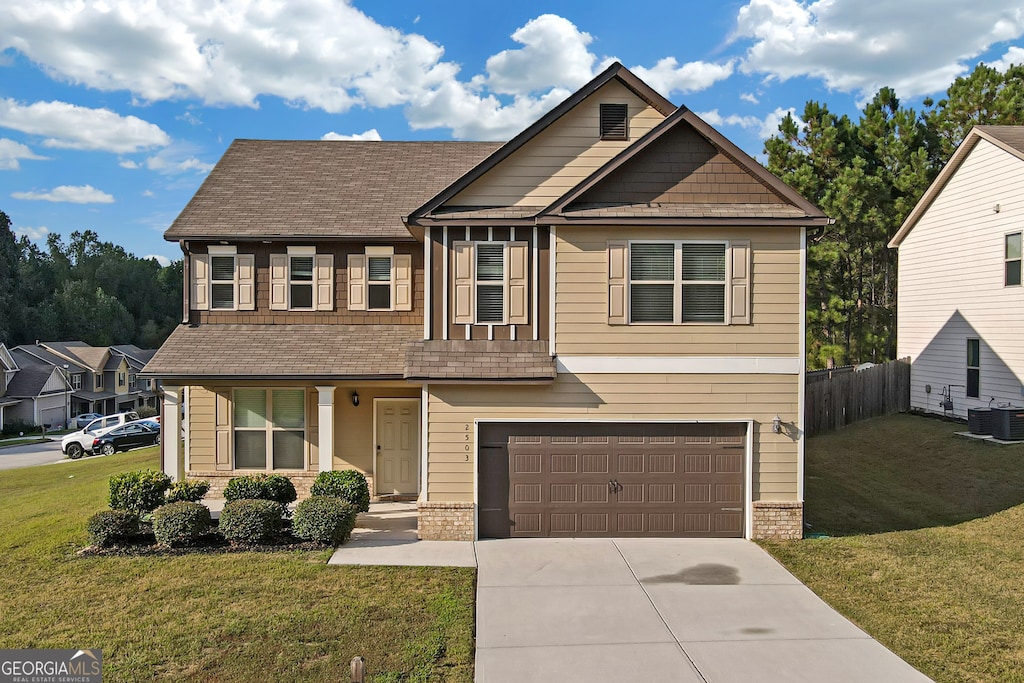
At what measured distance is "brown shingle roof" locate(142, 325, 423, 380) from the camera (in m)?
12.9

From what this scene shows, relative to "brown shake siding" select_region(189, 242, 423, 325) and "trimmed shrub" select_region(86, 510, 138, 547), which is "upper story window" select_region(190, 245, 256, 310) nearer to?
"brown shake siding" select_region(189, 242, 423, 325)

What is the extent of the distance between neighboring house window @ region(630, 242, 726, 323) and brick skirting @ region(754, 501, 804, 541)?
10.9ft

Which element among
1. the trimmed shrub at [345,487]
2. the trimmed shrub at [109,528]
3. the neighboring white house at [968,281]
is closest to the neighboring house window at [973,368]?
the neighboring white house at [968,281]

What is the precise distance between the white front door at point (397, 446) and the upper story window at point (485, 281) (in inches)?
133

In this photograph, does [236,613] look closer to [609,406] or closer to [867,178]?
[609,406]

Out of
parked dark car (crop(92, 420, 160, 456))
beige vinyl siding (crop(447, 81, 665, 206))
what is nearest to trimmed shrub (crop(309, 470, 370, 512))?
beige vinyl siding (crop(447, 81, 665, 206))

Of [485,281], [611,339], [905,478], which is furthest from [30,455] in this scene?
[905,478]

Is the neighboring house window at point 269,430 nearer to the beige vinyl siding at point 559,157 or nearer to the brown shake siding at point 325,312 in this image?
the brown shake siding at point 325,312

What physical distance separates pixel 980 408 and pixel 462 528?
16.0 m

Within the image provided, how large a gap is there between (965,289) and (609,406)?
14.4 m

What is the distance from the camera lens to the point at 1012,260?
57.3 feet

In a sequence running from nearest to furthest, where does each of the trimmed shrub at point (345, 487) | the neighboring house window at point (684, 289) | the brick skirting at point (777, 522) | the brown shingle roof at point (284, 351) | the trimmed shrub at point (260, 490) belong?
1. the brick skirting at point (777, 522)
2. the neighboring house window at point (684, 289)
3. the trimmed shrub at point (345, 487)
4. the trimmed shrub at point (260, 490)
5. the brown shingle roof at point (284, 351)

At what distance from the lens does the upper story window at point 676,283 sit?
11.4 metres

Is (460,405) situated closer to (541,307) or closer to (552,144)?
(541,307)
